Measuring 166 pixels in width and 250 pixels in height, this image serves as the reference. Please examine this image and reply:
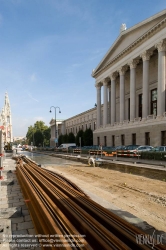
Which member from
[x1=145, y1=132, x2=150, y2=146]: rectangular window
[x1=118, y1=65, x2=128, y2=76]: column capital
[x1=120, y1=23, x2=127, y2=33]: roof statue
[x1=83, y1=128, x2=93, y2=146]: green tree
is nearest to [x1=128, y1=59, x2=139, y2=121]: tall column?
[x1=118, y1=65, x2=128, y2=76]: column capital

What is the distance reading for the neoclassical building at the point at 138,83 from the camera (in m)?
35.3

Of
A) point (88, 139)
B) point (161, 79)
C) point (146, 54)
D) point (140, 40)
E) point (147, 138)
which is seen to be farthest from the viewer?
point (88, 139)

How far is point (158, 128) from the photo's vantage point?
34844 millimetres

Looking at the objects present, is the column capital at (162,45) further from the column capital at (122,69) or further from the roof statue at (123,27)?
the roof statue at (123,27)

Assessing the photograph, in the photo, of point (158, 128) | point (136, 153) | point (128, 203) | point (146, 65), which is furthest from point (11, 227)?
point (146, 65)

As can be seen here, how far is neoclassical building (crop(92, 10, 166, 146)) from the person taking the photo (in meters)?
35.3

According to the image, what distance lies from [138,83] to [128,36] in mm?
10089

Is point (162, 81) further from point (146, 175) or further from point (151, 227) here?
point (151, 227)

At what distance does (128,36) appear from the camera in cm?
4603

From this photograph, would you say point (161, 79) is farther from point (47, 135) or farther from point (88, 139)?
point (47, 135)

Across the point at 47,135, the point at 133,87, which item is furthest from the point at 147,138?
the point at 47,135

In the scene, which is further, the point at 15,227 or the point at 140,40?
the point at 140,40

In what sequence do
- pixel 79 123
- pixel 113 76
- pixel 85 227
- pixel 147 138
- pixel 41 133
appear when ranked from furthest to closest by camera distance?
pixel 41 133
pixel 79 123
pixel 113 76
pixel 147 138
pixel 85 227

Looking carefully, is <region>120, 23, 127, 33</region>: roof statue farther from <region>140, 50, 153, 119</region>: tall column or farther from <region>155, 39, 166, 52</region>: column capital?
<region>155, 39, 166, 52</region>: column capital
